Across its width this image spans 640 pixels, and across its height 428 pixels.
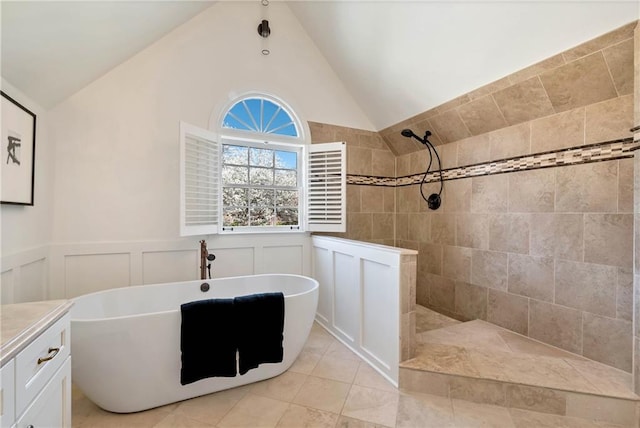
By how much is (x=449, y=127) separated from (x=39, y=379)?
3338 mm

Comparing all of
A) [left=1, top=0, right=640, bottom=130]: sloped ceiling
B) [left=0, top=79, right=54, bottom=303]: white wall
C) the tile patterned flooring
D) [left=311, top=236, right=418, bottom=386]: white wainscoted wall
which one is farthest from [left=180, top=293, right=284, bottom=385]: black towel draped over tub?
[left=1, top=0, right=640, bottom=130]: sloped ceiling

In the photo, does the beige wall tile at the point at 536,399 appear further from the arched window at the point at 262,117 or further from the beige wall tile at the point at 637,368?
the arched window at the point at 262,117

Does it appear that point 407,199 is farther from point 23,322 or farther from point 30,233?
point 30,233

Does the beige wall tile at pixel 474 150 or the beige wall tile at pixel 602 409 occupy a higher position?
the beige wall tile at pixel 474 150

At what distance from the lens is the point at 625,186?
1.79m

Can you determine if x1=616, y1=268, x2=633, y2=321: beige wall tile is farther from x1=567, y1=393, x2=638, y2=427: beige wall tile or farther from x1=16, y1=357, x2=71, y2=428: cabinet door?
x1=16, y1=357, x2=71, y2=428: cabinet door

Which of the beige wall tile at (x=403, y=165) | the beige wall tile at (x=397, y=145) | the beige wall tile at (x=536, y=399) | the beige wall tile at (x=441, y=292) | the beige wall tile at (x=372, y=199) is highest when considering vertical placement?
the beige wall tile at (x=397, y=145)

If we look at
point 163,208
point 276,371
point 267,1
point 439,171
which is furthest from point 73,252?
point 439,171

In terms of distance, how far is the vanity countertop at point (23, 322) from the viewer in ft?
2.61

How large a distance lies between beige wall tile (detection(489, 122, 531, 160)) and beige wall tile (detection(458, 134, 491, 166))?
0.05 metres

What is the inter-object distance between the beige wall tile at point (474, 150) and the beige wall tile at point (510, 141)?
5 centimetres

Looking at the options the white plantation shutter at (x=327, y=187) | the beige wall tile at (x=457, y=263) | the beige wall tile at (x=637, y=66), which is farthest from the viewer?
the white plantation shutter at (x=327, y=187)

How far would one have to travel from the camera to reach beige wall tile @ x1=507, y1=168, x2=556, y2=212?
2.15 meters

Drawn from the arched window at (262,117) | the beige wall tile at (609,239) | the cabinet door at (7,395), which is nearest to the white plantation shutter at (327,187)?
the arched window at (262,117)
